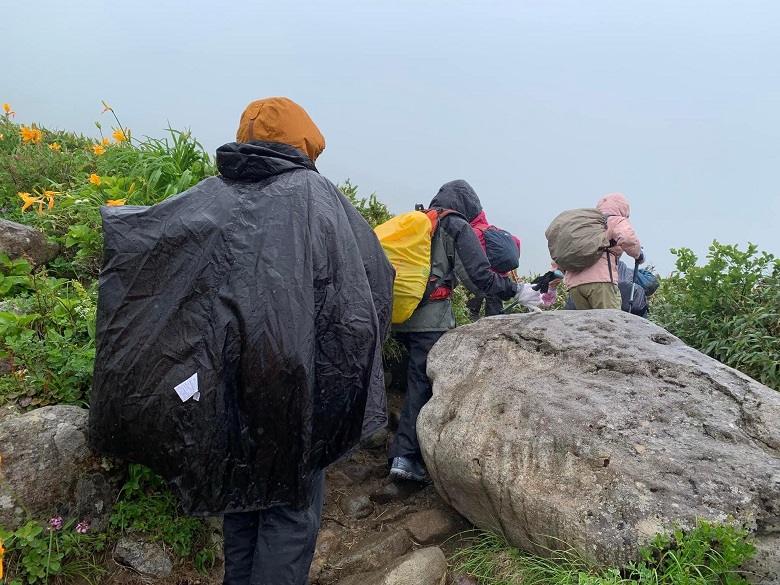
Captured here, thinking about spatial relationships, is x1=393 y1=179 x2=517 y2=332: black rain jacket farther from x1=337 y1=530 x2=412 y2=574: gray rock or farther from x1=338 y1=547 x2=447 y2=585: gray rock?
x1=338 y1=547 x2=447 y2=585: gray rock

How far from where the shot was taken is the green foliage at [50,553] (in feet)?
8.30

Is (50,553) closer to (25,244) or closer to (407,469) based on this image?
(407,469)

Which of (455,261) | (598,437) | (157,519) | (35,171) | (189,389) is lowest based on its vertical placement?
(157,519)

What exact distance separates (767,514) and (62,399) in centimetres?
335

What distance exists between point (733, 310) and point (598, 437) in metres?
2.08

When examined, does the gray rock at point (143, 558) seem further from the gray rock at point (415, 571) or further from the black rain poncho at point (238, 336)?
the gray rock at point (415, 571)

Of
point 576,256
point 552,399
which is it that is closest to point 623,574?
point 552,399

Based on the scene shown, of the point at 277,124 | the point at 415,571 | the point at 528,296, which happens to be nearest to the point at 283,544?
the point at 415,571

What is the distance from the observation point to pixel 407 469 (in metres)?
3.74

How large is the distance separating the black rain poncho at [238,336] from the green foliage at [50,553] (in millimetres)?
644

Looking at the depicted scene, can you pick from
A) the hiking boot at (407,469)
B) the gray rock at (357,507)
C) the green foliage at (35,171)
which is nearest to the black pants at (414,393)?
the hiking boot at (407,469)

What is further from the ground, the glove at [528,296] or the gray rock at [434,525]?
the glove at [528,296]

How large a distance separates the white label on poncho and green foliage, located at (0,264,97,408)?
1.31 meters

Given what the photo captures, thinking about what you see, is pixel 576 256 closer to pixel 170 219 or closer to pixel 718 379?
pixel 718 379
